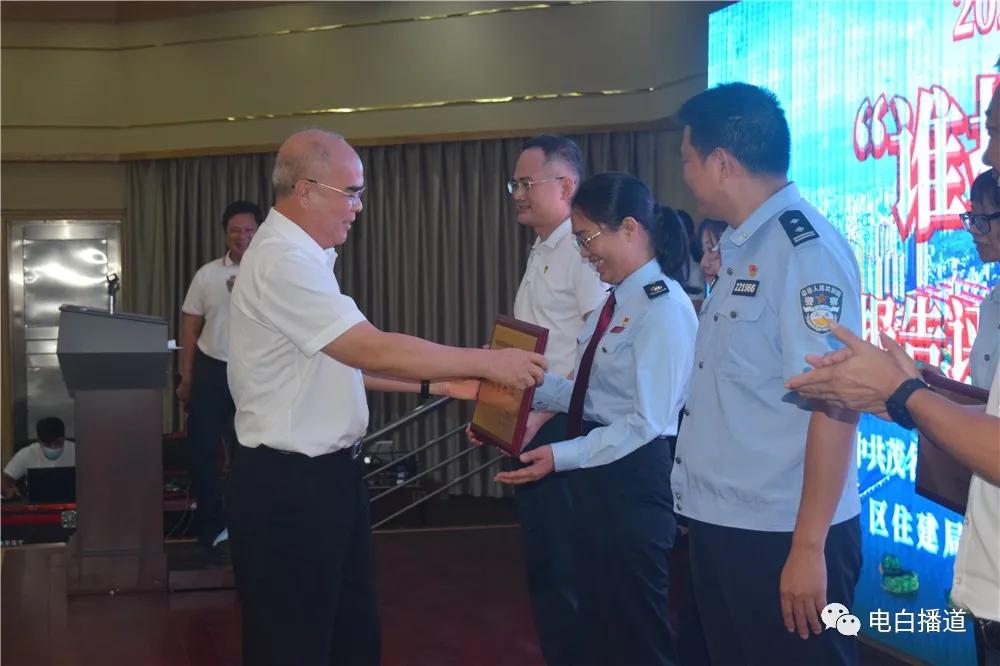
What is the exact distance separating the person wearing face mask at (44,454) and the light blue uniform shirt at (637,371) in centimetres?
526

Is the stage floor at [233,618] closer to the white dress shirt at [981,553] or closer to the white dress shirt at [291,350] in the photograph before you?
the white dress shirt at [291,350]

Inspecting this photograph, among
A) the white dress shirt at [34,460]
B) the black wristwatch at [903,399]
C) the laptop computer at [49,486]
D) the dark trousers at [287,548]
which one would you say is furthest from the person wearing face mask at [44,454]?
the black wristwatch at [903,399]

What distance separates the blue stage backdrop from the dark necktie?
126 cm

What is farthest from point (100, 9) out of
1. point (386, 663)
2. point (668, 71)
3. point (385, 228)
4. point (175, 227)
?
point (386, 663)

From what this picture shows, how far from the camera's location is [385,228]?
8.20m

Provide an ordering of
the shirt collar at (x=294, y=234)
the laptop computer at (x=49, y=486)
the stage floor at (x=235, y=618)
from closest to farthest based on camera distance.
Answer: the shirt collar at (x=294, y=234) → the stage floor at (x=235, y=618) → the laptop computer at (x=49, y=486)

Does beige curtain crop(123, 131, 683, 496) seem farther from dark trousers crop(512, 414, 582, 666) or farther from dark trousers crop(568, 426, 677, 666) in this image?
dark trousers crop(568, 426, 677, 666)

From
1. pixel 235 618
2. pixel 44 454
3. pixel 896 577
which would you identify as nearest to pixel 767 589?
pixel 896 577

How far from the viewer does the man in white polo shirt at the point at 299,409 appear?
2484 mm

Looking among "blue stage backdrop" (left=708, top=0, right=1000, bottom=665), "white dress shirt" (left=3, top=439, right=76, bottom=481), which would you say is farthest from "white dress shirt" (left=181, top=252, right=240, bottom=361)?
"blue stage backdrop" (left=708, top=0, right=1000, bottom=665)

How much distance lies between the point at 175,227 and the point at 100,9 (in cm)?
186

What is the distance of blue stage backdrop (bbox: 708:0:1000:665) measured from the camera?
3.40m

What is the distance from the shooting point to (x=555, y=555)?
3.27m

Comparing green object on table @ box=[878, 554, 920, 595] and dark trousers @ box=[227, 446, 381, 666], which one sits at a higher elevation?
dark trousers @ box=[227, 446, 381, 666]
